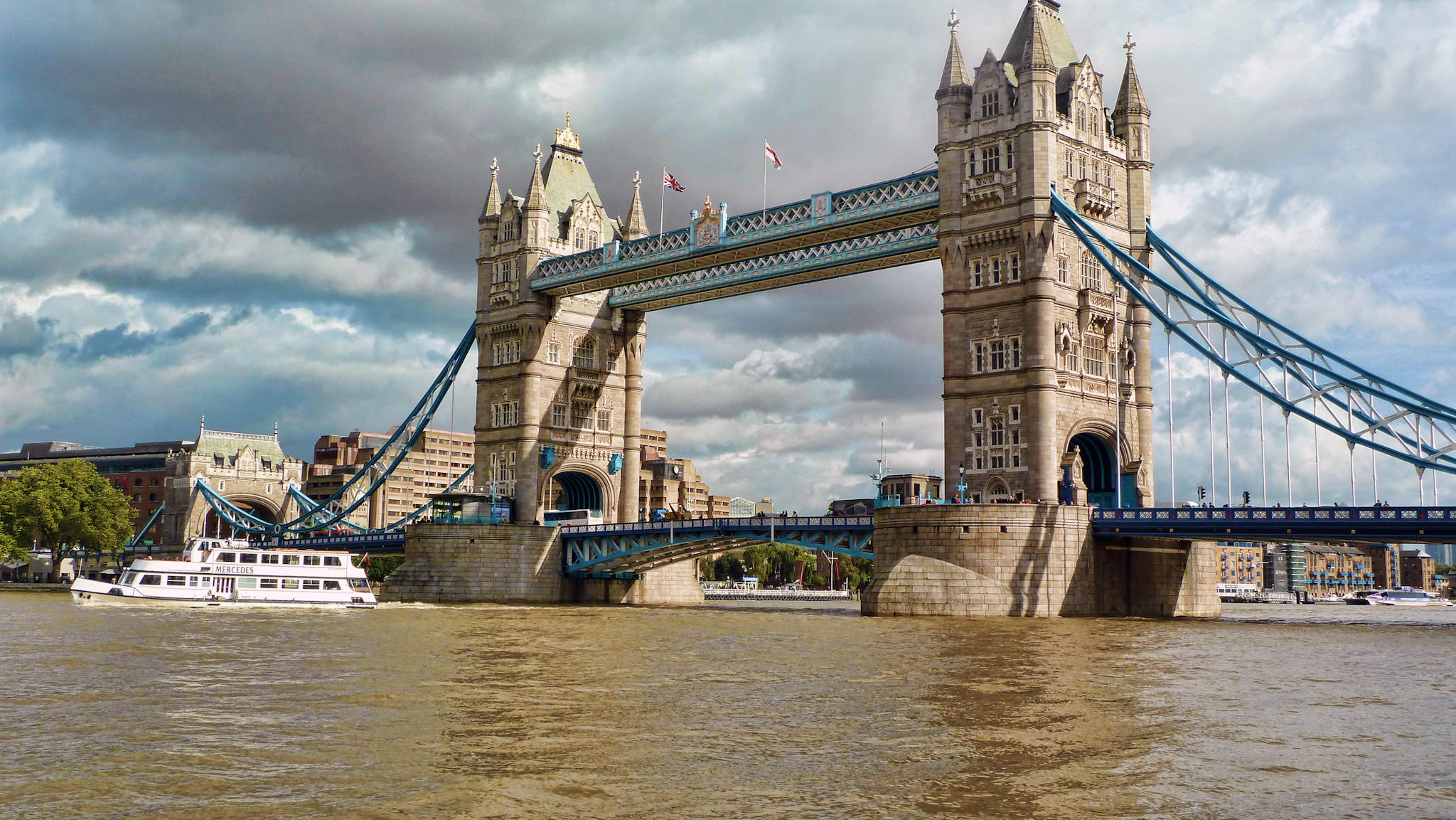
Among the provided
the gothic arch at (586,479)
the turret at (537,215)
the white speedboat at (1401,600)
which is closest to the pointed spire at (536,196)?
the turret at (537,215)

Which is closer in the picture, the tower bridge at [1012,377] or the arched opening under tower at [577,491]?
the tower bridge at [1012,377]

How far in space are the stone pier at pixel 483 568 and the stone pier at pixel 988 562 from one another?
2908 cm

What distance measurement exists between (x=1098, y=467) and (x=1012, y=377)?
27.7ft

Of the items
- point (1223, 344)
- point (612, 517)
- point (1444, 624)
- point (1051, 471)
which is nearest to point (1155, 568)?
point (1051, 471)

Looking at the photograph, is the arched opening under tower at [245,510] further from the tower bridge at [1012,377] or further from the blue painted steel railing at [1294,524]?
the blue painted steel railing at [1294,524]

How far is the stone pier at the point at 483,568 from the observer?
257 feet

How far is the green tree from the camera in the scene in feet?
342

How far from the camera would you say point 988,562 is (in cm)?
5409

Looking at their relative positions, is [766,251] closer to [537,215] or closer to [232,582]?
[537,215]

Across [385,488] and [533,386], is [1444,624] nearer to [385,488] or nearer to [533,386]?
[533,386]

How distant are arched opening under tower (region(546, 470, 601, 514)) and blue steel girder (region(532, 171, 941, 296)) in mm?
13032

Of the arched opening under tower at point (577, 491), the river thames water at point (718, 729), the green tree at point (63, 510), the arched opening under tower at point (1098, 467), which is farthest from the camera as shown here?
the green tree at point (63, 510)

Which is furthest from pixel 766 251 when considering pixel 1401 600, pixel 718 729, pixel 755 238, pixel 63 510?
pixel 1401 600

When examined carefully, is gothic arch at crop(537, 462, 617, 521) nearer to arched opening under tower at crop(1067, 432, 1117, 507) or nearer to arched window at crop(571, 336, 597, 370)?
arched window at crop(571, 336, 597, 370)
